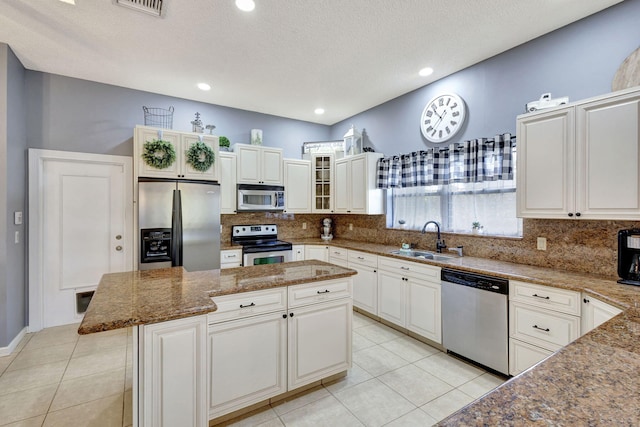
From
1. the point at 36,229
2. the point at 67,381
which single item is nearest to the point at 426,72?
the point at 67,381

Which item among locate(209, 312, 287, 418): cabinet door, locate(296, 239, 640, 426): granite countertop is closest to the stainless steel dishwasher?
locate(296, 239, 640, 426): granite countertop

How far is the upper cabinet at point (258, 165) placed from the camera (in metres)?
4.21

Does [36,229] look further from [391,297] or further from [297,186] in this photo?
[391,297]

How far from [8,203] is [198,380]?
9.95ft

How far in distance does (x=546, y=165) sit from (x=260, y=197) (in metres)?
3.41

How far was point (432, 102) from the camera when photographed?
3.63 meters

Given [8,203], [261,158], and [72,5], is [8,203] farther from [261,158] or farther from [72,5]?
[261,158]

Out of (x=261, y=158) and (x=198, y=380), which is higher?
(x=261, y=158)

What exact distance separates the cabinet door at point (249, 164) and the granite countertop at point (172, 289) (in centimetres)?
210

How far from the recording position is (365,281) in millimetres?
3775

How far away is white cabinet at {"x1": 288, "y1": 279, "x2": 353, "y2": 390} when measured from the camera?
2.08 metres

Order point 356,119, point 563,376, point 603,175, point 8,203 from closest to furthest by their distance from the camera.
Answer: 1. point 563,376
2. point 603,175
3. point 8,203
4. point 356,119

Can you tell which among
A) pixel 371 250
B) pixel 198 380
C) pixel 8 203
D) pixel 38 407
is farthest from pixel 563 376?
pixel 8 203

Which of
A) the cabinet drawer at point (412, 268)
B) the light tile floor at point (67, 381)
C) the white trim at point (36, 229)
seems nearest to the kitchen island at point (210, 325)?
the light tile floor at point (67, 381)
